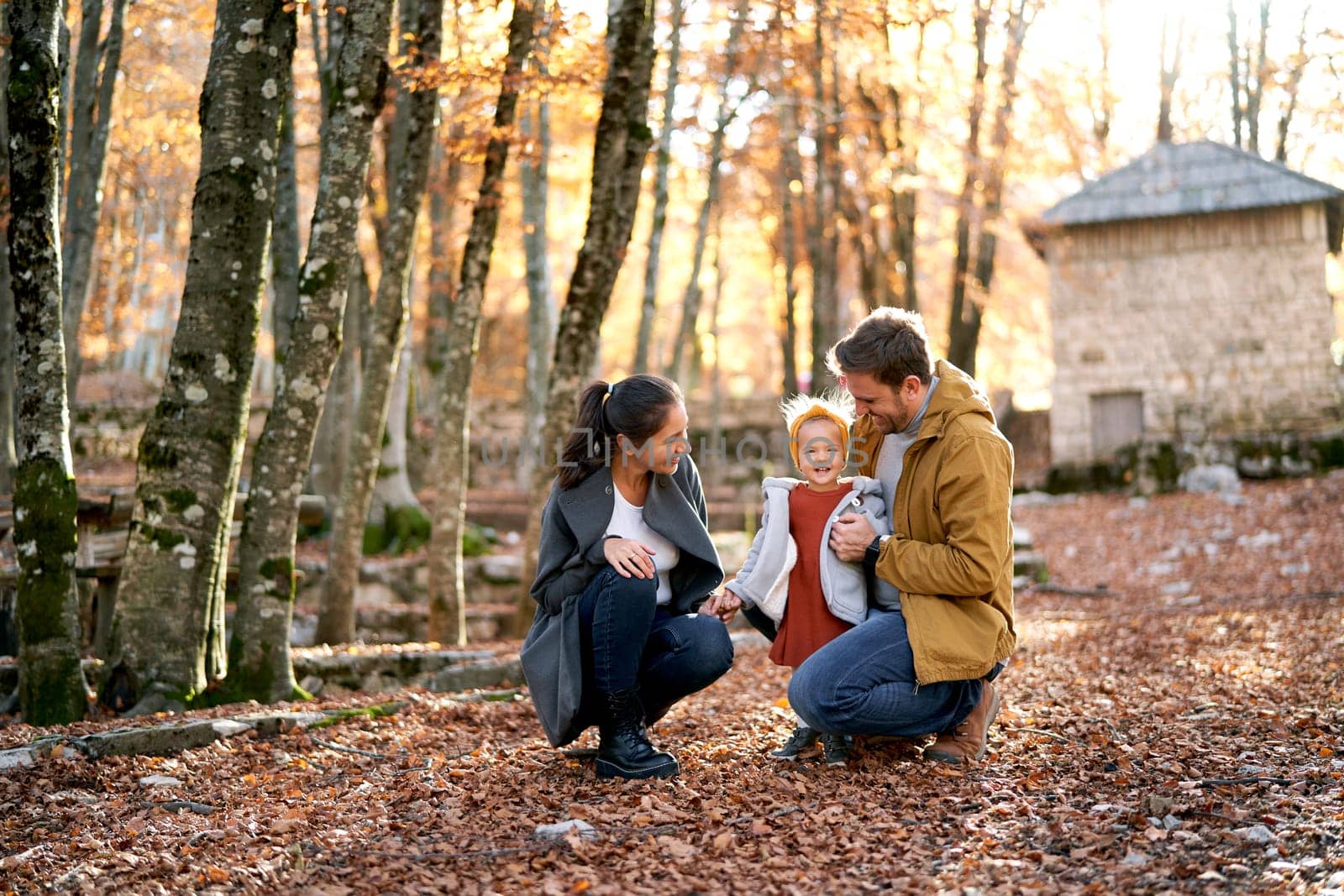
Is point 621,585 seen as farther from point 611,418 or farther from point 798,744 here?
point 798,744

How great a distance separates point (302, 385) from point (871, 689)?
344cm

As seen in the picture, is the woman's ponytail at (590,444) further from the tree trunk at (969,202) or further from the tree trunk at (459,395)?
the tree trunk at (969,202)

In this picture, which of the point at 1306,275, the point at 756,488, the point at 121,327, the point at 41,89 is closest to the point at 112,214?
the point at 121,327

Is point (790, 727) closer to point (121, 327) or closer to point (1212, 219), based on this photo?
point (1212, 219)

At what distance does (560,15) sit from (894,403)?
4915mm

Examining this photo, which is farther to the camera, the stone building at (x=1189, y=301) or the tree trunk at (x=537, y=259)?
the stone building at (x=1189, y=301)

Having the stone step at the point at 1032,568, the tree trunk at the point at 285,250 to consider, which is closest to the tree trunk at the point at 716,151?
the tree trunk at the point at 285,250

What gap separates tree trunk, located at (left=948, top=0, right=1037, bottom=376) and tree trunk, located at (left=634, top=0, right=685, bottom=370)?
17.1ft

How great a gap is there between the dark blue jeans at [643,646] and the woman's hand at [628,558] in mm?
26

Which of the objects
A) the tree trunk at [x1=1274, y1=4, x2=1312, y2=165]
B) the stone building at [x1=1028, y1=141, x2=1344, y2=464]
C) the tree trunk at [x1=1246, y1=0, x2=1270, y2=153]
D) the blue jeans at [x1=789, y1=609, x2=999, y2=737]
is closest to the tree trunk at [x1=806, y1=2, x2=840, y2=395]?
the stone building at [x1=1028, y1=141, x2=1344, y2=464]

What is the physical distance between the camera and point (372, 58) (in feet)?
19.2

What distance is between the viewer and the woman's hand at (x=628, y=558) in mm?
3805

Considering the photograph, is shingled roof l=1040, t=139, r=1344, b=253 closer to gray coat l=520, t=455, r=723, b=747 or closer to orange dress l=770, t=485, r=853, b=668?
orange dress l=770, t=485, r=853, b=668

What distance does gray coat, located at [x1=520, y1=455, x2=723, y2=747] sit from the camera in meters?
3.88
